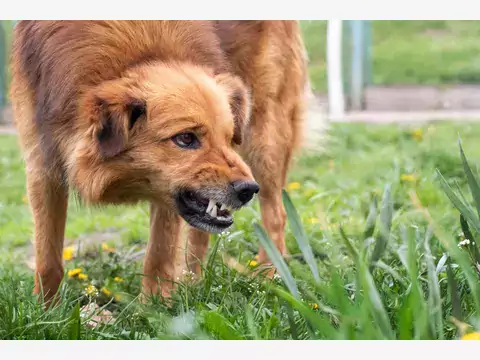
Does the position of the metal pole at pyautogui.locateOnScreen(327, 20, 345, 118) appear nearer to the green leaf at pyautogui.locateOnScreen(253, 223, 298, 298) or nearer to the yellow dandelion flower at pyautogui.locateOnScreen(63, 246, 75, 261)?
the yellow dandelion flower at pyautogui.locateOnScreen(63, 246, 75, 261)

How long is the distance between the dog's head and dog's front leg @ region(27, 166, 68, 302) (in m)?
0.32

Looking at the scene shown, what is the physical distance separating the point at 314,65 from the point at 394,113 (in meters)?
1.81

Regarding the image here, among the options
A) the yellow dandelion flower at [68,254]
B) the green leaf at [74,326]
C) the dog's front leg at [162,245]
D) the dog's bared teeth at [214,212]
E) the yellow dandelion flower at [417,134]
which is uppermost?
the dog's bared teeth at [214,212]

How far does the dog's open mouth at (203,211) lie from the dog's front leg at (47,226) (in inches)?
27.5

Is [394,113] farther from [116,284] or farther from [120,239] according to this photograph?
[116,284]

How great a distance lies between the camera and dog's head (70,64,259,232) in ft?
10.9

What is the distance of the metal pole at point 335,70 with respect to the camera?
615 cm

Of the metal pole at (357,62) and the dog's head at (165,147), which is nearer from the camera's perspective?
the dog's head at (165,147)

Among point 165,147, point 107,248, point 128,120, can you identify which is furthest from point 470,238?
point 107,248

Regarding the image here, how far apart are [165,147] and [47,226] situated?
90 centimetres

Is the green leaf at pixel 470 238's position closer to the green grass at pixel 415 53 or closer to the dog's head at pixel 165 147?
the dog's head at pixel 165 147

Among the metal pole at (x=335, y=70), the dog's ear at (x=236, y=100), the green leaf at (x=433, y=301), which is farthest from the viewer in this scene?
the metal pole at (x=335, y=70)

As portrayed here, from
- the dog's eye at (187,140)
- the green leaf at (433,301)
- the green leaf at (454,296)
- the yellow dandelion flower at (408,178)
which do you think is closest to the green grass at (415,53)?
the yellow dandelion flower at (408,178)

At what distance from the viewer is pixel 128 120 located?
3.35m
